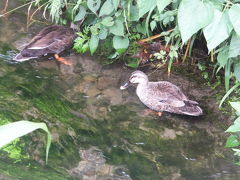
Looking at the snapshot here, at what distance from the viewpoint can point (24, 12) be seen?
5918 mm

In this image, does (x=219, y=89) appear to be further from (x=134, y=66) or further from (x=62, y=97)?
(x=62, y=97)

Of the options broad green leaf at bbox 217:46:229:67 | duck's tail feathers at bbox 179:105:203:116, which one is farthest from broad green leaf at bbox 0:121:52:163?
duck's tail feathers at bbox 179:105:203:116

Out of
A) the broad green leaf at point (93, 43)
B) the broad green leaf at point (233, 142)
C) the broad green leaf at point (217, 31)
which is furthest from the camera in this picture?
the broad green leaf at point (93, 43)

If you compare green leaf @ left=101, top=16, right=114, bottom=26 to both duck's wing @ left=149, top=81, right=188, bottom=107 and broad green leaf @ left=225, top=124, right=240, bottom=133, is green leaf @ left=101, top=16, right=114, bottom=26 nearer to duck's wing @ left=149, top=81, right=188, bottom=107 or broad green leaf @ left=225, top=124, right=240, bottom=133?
duck's wing @ left=149, top=81, right=188, bottom=107

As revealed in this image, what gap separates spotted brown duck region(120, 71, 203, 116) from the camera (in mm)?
4309

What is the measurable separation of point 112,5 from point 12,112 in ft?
5.00

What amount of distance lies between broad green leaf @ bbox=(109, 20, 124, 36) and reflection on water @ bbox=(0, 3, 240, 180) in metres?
0.59

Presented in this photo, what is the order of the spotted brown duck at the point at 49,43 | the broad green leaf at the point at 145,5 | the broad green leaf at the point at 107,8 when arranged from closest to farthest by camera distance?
the broad green leaf at the point at 145,5 → the broad green leaf at the point at 107,8 → the spotted brown duck at the point at 49,43

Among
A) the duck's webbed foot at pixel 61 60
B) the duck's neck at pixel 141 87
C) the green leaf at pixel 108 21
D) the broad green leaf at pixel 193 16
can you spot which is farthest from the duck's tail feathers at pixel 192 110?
the broad green leaf at pixel 193 16

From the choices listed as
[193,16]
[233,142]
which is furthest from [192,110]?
[193,16]

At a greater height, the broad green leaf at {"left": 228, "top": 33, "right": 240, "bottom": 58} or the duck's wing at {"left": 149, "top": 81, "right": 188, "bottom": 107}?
the broad green leaf at {"left": 228, "top": 33, "right": 240, "bottom": 58}

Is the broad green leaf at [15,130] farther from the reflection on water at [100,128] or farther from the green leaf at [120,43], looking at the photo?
the green leaf at [120,43]

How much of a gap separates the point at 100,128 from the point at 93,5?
1364 mm

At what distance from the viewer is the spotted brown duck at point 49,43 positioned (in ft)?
16.5
